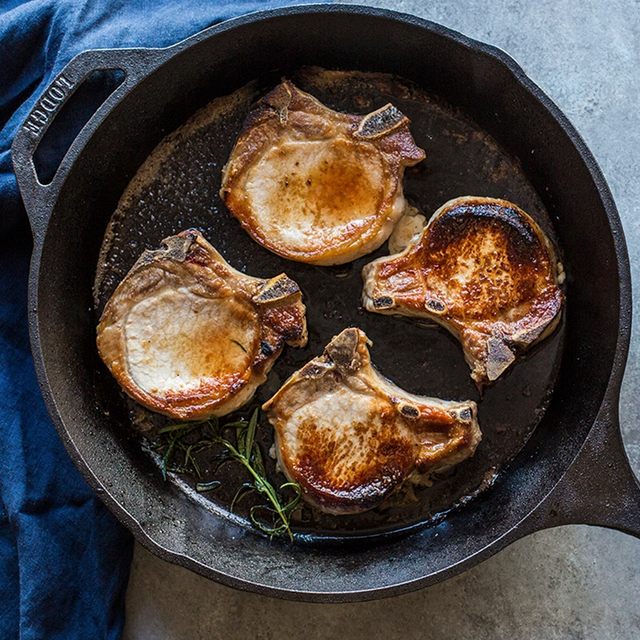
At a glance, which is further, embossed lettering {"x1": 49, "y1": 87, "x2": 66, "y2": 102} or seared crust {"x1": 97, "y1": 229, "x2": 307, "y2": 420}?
seared crust {"x1": 97, "y1": 229, "x2": 307, "y2": 420}

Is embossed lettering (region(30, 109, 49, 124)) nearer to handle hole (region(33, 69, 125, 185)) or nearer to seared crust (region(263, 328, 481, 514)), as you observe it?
handle hole (region(33, 69, 125, 185))

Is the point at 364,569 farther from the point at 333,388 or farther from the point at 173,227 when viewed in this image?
the point at 173,227

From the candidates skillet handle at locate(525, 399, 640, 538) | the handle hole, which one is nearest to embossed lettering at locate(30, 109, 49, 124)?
the handle hole

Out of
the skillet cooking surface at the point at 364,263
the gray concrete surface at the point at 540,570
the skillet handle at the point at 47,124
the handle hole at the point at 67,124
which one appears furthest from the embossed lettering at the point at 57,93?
the gray concrete surface at the point at 540,570

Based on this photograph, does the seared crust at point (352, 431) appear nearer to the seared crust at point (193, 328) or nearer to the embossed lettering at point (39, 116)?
the seared crust at point (193, 328)

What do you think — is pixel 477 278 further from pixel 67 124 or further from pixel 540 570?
pixel 67 124

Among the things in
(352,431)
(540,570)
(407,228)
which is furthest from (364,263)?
(540,570)
